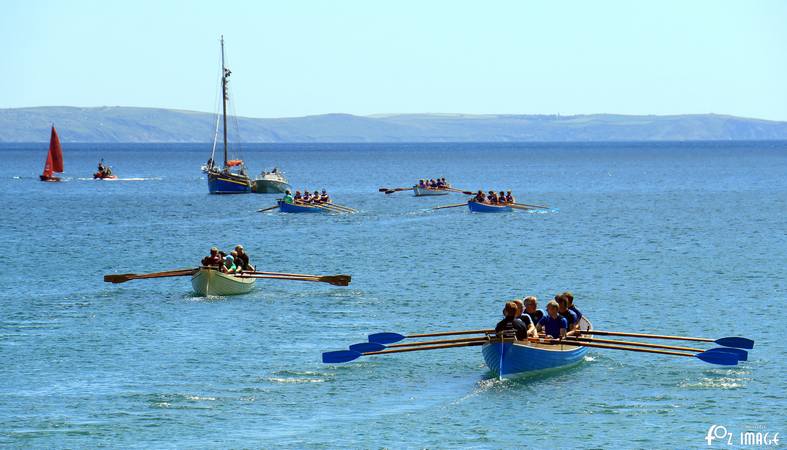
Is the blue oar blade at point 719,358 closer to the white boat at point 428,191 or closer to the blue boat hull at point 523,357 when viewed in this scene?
the blue boat hull at point 523,357

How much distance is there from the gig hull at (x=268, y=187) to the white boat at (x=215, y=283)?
7667 cm

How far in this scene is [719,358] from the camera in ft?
108

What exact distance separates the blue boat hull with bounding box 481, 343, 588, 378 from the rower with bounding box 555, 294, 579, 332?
2.90 ft

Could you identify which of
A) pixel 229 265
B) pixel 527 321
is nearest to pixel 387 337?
pixel 527 321

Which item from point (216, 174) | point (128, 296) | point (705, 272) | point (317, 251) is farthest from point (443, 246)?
point (216, 174)

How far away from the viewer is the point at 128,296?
1954 inches

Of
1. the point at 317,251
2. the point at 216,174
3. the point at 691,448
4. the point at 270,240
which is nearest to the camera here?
the point at 691,448

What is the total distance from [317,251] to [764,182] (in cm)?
11171

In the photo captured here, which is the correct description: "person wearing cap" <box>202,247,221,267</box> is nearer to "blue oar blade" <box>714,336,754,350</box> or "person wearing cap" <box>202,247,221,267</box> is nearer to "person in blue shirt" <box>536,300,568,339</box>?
"person in blue shirt" <box>536,300,568,339</box>

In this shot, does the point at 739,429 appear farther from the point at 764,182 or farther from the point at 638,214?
the point at 764,182

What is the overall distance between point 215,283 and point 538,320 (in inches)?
733

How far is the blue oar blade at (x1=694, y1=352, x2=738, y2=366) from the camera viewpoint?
32.7 meters

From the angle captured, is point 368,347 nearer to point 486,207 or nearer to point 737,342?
point 737,342

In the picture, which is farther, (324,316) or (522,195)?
(522,195)
